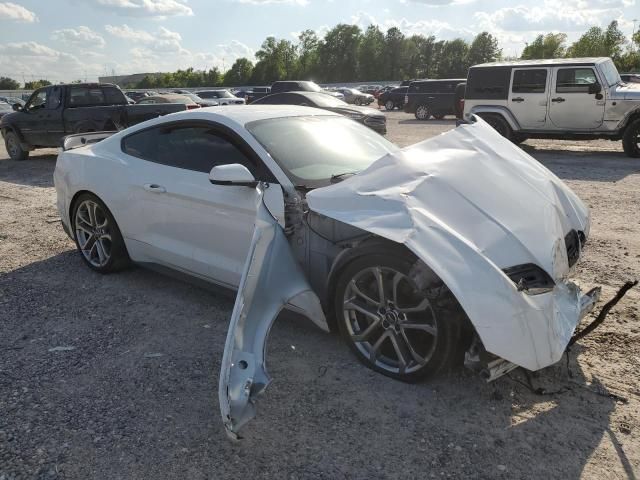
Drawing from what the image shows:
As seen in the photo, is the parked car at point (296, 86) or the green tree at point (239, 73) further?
the green tree at point (239, 73)

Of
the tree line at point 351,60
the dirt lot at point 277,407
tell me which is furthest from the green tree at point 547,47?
the dirt lot at point 277,407

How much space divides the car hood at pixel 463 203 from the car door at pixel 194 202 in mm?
662

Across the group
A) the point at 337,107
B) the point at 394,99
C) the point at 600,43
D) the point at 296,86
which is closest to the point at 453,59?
the point at 600,43

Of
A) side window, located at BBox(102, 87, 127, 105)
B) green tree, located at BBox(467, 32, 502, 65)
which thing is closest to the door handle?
side window, located at BBox(102, 87, 127, 105)

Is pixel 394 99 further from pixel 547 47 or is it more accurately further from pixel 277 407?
pixel 547 47

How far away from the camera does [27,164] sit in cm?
1302

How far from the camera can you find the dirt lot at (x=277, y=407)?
2.53 meters

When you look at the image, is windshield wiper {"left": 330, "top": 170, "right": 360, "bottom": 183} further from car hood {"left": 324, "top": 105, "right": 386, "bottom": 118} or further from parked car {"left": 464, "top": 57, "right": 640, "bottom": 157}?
car hood {"left": 324, "top": 105, "right": 386, "bottom": 118}

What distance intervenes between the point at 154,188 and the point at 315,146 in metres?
1.33

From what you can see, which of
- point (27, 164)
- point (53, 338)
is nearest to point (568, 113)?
point (53, 338)

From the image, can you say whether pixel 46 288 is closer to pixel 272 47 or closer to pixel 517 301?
pixel 517 301

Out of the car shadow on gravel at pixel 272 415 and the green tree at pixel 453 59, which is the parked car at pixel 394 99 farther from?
the green tree at pixel 453 59

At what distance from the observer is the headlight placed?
8.46 ft

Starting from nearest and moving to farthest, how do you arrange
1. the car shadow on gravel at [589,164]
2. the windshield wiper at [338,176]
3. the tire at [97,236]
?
the windshield wiper at [338,176]
the tire at [97,236]
the car shadow on gravel at [589,164]
